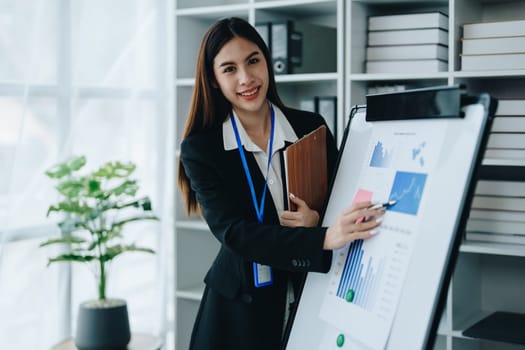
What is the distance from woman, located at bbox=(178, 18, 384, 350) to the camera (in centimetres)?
177

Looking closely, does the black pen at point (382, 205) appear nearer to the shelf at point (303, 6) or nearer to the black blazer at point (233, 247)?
the black blazer at point (233, 247)

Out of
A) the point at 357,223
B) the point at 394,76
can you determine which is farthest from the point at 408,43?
the point at 357,223

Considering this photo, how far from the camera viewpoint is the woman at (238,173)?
177 centimetres

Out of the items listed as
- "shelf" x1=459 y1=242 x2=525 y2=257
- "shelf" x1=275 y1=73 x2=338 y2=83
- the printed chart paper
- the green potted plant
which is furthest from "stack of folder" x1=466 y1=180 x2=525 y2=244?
the green potted plant

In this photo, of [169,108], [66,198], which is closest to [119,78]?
[169,108]

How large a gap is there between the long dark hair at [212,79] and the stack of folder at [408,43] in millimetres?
895

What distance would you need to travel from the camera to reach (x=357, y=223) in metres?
1.42

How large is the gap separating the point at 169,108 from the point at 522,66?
1.86 m

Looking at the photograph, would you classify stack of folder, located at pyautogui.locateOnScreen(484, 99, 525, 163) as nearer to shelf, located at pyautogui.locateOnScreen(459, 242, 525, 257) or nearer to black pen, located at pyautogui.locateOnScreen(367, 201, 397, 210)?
shelf, located at pyautogui.locateOnScreen(459, 242, 525, 257)

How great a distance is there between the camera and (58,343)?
277 centimetres

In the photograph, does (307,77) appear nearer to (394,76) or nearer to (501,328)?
(394,76)

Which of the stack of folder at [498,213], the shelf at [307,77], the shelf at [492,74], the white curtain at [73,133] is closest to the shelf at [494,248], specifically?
the stack of folder at [498,213]

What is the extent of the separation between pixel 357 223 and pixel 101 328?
159cm

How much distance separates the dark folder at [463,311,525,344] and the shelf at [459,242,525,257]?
0.28 m
